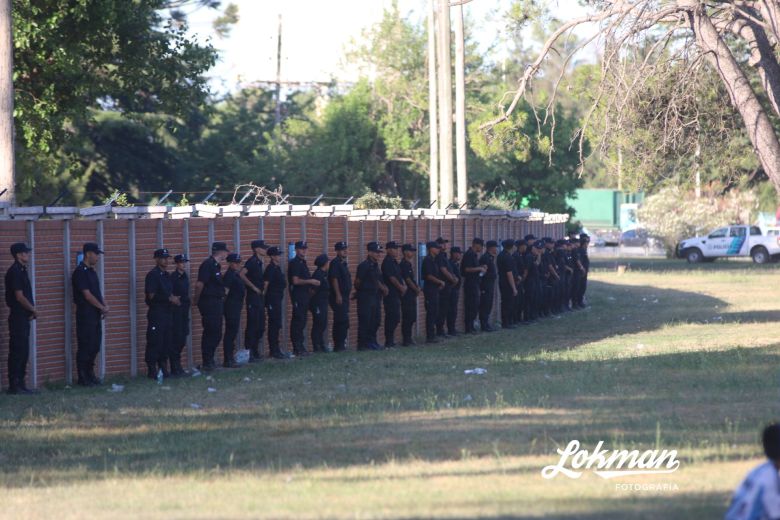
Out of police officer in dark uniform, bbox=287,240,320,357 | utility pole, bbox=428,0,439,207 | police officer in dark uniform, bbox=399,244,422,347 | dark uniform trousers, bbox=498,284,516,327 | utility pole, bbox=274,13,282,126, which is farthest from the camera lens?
utility pole, bbox=274,13,282,126

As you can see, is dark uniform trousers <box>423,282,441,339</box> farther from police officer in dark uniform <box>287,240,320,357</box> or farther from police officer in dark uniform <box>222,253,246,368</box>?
police officer in dark uniform <box>222,253,246,368</box>

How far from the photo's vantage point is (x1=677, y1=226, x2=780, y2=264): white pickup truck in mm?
64125

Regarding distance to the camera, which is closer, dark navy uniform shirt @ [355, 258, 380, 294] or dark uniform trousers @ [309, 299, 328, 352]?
dark uniform trousers @ [309, 299, 328, 352]

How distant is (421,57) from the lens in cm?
6128

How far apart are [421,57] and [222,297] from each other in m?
43.7

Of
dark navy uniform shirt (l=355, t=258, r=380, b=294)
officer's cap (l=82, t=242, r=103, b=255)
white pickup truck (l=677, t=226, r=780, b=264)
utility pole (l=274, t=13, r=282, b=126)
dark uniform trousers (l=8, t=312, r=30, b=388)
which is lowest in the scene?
white pickup truck (l=677, t=226, r=780, b=264)

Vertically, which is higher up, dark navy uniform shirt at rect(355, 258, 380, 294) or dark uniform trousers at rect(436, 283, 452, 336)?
dark navy uniform shirt at rect(355, 258, 380, 294)

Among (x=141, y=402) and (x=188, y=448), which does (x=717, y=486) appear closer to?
(x=188, y=448)

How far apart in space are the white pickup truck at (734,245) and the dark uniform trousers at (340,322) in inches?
1806

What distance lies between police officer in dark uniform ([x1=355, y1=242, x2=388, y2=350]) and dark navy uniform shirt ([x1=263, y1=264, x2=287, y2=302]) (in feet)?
7.12

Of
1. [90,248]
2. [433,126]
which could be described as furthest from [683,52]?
[433,126]

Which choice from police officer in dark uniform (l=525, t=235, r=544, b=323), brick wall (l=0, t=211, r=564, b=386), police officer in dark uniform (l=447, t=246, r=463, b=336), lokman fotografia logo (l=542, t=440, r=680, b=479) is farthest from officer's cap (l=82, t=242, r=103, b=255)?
police officer in dark uniform (l=525, t=235, r=544, b=323)

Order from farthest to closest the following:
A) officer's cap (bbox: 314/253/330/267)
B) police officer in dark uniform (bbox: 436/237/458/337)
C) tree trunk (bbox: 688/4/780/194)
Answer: police officer in dark uniform (bbox: 436/237/458/337) < tree trunk (bbox: 688/4/780/194) < officer's cap (bbox: 314/253/330/267)

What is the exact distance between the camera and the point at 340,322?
72.0 feet
